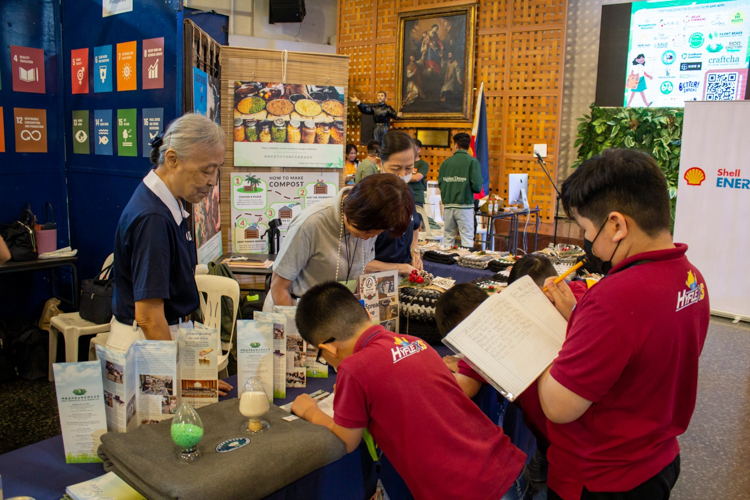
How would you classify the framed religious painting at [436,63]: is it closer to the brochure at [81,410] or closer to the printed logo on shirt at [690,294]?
the printed logo on shirt at [690,294]

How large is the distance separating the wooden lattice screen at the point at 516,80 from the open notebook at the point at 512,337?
8.08 meters

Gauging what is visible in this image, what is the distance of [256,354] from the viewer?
65.9 inches

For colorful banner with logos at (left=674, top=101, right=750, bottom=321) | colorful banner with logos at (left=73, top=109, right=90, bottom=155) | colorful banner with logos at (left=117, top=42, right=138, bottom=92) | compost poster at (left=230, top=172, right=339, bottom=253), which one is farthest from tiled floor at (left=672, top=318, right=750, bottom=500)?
colorful banner with logos at (left=73, top=109, right=90, bottom=155)

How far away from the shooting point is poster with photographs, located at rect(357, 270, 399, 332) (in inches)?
81.0

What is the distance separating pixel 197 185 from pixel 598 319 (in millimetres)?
1330

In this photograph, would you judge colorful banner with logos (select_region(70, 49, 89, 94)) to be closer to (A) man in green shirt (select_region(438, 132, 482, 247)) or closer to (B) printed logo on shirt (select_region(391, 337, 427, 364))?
(B) printed logo on shirt (select_region(391, 337, 427, 364))

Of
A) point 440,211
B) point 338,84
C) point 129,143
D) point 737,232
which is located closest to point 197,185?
point 129,143

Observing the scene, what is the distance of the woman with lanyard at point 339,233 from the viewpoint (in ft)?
6.62

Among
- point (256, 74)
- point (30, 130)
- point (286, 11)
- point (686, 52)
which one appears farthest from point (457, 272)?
point (286, 11)

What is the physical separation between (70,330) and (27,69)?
193 cm

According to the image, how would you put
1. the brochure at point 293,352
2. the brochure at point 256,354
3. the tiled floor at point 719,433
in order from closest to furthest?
the brochure at point 256,354
the brochure at point 293,352
the tiled floor at point 719,433

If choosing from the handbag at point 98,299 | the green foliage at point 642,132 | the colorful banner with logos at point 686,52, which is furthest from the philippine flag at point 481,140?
the handbag at point 98,299

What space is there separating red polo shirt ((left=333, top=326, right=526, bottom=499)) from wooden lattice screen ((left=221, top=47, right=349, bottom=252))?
2.94 metres

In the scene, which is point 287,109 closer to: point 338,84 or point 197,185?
point 338,84
